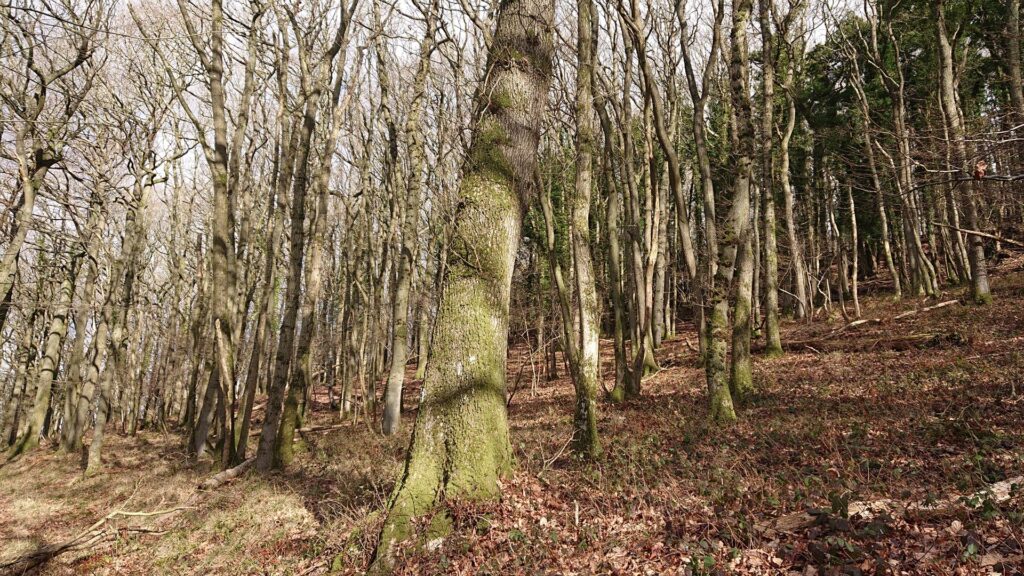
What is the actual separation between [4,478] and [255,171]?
12.4m

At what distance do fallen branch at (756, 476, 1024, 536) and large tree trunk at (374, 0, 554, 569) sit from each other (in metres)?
2.32

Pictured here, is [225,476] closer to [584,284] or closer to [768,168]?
[584,284]

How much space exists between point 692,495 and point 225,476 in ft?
26.3

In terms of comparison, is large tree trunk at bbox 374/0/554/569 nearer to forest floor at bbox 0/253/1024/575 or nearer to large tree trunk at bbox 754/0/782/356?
forest floor at bbox 0/253/1024/575

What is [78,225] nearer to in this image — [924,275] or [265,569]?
[265,569]

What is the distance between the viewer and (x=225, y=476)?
28.4 feet

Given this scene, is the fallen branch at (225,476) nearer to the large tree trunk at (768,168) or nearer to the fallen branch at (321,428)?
the fallen branch at (321,428)

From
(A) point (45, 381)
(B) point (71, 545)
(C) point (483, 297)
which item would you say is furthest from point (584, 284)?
(A) point (45, 381)

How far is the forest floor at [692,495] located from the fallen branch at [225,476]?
0.75 feet

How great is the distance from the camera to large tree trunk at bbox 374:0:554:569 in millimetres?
4395

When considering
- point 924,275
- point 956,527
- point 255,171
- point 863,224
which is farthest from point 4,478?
point 863,224

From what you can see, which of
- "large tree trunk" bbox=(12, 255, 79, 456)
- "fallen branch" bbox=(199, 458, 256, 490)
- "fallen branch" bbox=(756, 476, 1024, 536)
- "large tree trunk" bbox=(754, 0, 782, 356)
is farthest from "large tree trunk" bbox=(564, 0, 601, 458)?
"large tree trunk" bbox=(12, 255, 79, 456)

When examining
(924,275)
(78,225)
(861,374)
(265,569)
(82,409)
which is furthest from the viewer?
(924,275)

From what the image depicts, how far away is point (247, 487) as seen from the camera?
312 inches
